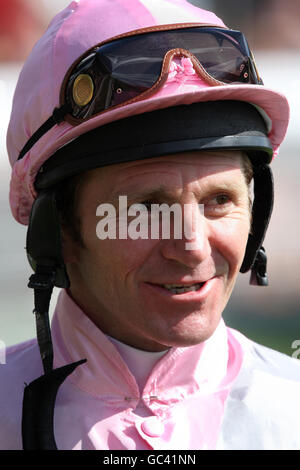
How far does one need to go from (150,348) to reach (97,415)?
28 centimetres

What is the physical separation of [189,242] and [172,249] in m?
0.05

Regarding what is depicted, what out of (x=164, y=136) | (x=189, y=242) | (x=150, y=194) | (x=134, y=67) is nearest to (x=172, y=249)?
(x=189, y=242)

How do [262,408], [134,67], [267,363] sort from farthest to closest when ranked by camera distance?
1. [267,363]
2. [262,408]
3. [134,67]

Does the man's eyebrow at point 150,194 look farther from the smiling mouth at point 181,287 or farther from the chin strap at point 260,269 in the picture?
the chin strap at point 260,269

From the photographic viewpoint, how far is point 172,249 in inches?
79.3

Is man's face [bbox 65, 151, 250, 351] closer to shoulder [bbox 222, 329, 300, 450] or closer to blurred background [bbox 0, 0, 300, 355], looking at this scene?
shoulder [bbox 222, 329, 300, 450]

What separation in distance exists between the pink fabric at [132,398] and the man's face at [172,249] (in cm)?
15

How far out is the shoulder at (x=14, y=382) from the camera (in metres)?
2.21

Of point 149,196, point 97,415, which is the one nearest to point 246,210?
point 149,196

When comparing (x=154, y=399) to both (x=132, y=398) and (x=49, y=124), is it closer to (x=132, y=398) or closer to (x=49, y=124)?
(x=132, y=398)

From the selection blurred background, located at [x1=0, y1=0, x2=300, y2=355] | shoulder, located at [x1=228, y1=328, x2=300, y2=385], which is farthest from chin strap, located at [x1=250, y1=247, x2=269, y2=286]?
blurred background, located at [x1=0, y1=0, x2=300, y2=355]

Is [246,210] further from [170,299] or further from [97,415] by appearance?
[97,415]
